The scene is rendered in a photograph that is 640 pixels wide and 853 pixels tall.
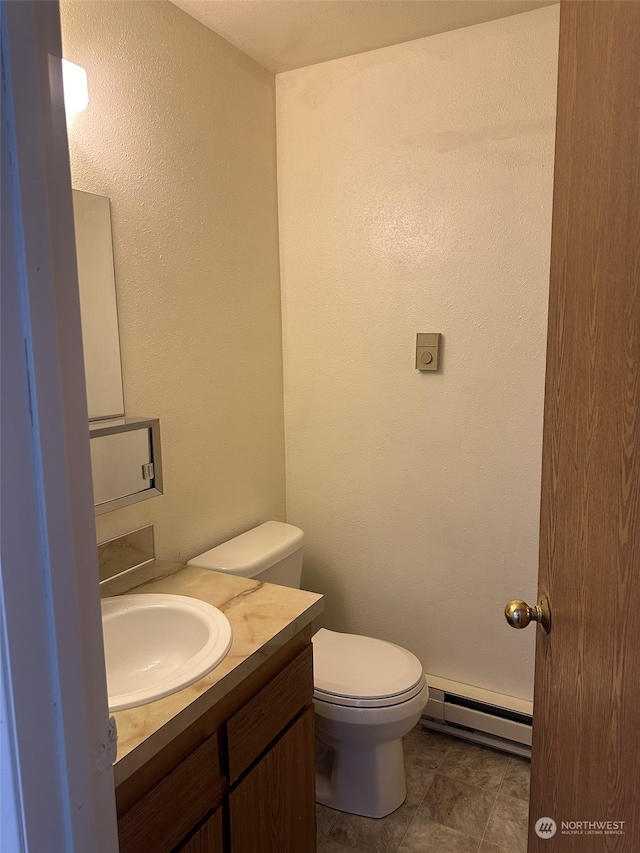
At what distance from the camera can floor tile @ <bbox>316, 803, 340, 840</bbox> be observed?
5.72 ft

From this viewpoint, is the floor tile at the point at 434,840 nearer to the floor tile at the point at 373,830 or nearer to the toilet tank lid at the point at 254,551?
the floor tile at the point at 373,830

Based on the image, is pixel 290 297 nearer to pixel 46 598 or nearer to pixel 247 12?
pixel 247 12

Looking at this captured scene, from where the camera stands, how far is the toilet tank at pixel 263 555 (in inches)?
68.3

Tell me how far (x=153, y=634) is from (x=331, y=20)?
179 centimetres

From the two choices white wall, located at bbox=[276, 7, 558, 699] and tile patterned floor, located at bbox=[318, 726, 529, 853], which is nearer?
tile patterned floor, located at bbox=[318, 726, 529, 853]

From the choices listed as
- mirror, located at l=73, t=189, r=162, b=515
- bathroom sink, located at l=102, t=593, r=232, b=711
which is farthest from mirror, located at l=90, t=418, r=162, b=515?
bathroom sink, located at l=102, t=593, r=232, b=711

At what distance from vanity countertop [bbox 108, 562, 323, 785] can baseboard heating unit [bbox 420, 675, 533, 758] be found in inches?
37.8

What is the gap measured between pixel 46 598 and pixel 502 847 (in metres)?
1.68

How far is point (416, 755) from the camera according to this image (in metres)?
2.03

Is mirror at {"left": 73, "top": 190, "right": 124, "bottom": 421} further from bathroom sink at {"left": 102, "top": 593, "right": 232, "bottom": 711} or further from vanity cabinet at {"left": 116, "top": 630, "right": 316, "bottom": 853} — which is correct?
vanity cabinet at {"left": 116, "top": 630, "right": 316, "bottom": 853}

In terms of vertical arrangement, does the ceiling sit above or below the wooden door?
above

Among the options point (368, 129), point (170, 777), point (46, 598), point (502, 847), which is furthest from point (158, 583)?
point (368, 129)

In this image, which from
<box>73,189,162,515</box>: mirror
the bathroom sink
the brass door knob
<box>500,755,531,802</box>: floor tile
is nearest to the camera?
the brass door knob

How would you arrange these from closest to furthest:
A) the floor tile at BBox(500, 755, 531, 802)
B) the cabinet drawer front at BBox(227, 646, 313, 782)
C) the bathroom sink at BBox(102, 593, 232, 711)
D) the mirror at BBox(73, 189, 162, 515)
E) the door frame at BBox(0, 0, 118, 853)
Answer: the door frame at BBox(0, 0, 118, 853) < the cabinet drawer front at BBox(227, 646, 313, 782) < the bathroom sink at BBox(102, 593, 232, 711) < the mirror at BBox(73, 189, 162, 515) < the floor tile at BBox(500, 755, 531, 802)
